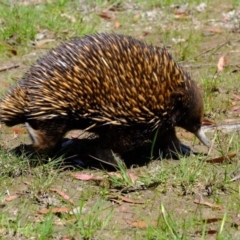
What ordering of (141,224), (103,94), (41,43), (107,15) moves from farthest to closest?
(107,15) → (41,43) → (103,94) → (141,224)

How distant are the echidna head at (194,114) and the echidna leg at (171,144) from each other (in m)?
0.12

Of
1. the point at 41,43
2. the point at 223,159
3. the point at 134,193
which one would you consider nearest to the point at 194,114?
the point at 223,159

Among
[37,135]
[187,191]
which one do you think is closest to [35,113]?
[37,135]

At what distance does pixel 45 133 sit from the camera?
487cm

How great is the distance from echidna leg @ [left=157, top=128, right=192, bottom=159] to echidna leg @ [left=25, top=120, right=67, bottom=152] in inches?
30.8

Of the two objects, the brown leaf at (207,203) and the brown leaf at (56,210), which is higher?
the brown leaf at (56,210)

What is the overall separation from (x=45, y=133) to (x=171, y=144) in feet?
3.15

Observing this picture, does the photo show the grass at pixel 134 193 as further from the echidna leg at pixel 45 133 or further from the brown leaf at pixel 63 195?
the echidna leg at pixel 45 133

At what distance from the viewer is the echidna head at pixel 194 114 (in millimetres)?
5020

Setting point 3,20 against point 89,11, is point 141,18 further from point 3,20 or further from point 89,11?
point 3,20

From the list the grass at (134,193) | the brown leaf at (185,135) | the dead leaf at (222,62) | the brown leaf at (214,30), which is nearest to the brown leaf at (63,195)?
the grass at (134,193)

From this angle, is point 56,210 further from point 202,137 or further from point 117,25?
point 117,25

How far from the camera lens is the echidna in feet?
15.6

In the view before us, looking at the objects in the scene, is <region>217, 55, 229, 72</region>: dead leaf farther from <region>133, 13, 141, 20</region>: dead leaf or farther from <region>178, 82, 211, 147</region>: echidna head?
<region>178, 82, 211, 147</region>: echidna head
